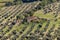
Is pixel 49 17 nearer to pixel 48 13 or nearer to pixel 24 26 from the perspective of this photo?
pixel 48 13

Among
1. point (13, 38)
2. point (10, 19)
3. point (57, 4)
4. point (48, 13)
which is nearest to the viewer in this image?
point (13, 38)

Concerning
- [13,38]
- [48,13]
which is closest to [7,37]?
[13,38]

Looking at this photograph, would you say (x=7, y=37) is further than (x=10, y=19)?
No

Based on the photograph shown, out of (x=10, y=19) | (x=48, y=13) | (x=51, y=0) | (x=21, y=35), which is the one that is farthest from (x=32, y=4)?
(x=21, y=35)

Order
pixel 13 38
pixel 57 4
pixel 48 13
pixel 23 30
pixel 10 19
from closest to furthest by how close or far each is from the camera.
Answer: pixel 13 38, pixel 23 30, pixel 10 19, pixel 48 13, pixel 57 4

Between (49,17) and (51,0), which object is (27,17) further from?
(51,0)

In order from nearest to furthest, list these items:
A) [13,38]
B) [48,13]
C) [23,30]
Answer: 1. [13,38]
2. [23,30]
3. [48,13]
